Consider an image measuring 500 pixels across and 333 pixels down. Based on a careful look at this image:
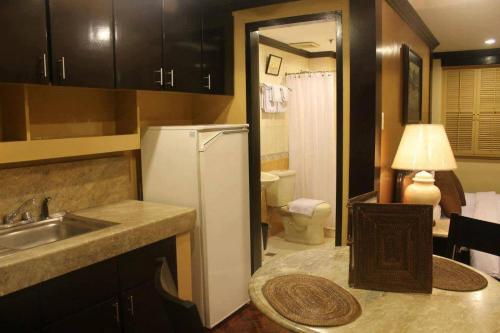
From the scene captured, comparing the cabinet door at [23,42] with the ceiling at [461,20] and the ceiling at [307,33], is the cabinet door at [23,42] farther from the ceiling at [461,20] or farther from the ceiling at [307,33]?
the ceiling at [461,20]

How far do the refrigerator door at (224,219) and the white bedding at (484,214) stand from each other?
1.62m

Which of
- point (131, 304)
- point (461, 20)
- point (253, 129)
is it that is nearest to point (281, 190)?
point (253, 129)

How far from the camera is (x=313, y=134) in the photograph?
5.16 m

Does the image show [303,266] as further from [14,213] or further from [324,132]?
[324,132]

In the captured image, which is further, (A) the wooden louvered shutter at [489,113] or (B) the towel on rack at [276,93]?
(A) the wooden louvered shutter at [489,113]

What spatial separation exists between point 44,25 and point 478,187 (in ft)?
20.1

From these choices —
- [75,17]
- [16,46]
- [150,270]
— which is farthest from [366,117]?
[16,46]

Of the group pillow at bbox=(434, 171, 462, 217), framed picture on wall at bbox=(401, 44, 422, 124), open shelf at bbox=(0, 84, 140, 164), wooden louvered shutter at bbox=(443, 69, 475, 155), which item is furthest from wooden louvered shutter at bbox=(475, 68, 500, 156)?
open shelf at bbox=(0, 84, 140, 164)

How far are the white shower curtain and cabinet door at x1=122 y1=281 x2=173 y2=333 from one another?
3.03 metres

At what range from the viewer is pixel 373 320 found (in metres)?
1.35

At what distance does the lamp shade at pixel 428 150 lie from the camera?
286cm

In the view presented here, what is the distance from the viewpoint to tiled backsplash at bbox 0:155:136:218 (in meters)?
2.38

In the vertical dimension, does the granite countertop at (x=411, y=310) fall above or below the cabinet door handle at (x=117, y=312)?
above

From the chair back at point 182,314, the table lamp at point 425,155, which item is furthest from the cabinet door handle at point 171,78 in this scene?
the chair back at point 182,314
